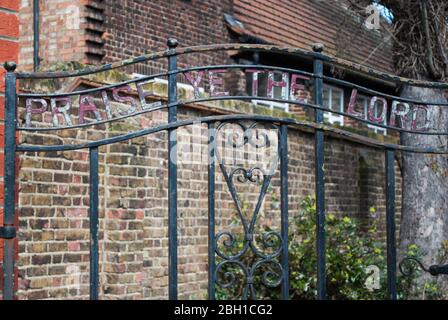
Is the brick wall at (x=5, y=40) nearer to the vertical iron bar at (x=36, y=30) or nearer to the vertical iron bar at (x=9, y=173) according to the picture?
the vertical iron bar at (x=9, y=173)

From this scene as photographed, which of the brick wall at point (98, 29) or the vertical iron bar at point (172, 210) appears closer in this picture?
the vertical iron bar at point (172, 210)

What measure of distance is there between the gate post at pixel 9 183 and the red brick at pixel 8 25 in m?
0.15

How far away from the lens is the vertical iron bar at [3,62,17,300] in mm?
3416

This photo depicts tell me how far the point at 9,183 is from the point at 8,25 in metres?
0.74

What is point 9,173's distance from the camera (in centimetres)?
347

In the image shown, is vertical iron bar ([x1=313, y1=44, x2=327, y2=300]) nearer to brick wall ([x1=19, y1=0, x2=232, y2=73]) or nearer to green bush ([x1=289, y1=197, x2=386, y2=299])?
green bush ([x1=289, y1=197, x2=386, y2=299])

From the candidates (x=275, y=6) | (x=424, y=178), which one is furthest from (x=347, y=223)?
(x=275, y=6)

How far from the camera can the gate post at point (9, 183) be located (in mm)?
3406

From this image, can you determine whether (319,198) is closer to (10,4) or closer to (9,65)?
(9,65)

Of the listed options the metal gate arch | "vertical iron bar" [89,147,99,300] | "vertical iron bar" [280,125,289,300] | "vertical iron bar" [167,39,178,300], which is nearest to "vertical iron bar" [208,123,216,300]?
the metal gate arch

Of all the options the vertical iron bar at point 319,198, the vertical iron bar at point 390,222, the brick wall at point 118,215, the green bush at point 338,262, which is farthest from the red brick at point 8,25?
the green bush at point 338,262

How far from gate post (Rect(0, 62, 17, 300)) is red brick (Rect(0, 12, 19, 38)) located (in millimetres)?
150

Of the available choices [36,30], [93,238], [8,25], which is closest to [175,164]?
[93,238]

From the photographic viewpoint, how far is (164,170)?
753 centimetres
